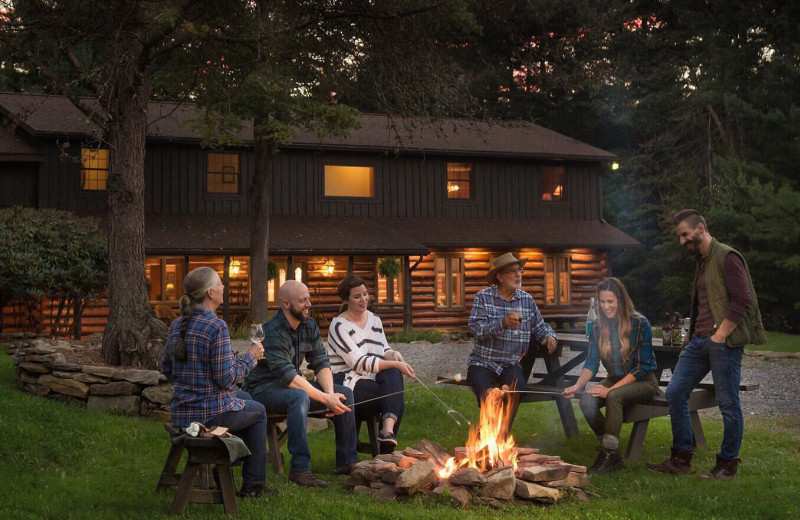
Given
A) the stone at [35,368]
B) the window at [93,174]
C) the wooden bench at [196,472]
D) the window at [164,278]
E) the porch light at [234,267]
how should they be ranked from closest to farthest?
the wooden bench at [196,472] < the stone at [35,368] < the window at [93,174] < the window at [164,278] < the porch light at [234,267]

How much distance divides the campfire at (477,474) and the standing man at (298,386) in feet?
1.45

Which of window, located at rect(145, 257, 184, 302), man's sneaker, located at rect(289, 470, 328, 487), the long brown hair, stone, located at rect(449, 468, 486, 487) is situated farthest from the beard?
window, located at rect(145, 257, 184, 302)

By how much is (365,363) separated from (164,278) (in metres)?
15.8

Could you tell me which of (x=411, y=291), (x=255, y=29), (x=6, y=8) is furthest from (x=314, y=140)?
(x=6, y=8)

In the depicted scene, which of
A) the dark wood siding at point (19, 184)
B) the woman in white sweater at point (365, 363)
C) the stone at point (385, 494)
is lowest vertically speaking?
the stone at point (385, 494)

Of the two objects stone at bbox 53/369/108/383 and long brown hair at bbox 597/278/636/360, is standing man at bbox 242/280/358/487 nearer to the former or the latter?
long brown hair at bbox 597/278/636/360

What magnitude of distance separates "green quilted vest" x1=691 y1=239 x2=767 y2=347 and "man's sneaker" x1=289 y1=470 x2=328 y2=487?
320 centimetres

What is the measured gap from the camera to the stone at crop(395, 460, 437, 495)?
5637 mm

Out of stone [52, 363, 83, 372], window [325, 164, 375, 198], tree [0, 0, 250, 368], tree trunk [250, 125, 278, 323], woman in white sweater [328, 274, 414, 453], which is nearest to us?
woman in white sweater [328, 274, 414, 453]

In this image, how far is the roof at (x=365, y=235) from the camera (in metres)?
20.9

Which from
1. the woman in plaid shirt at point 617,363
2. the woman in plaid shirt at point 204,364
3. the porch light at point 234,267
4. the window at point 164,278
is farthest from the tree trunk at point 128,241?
the porch light at point 234,267

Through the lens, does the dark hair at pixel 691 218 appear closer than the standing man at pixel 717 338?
No

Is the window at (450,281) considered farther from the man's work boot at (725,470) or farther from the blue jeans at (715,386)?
the man's work boot at (725,470)

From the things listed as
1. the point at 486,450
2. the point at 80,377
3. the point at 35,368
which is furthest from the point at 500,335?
the point at 35,368
